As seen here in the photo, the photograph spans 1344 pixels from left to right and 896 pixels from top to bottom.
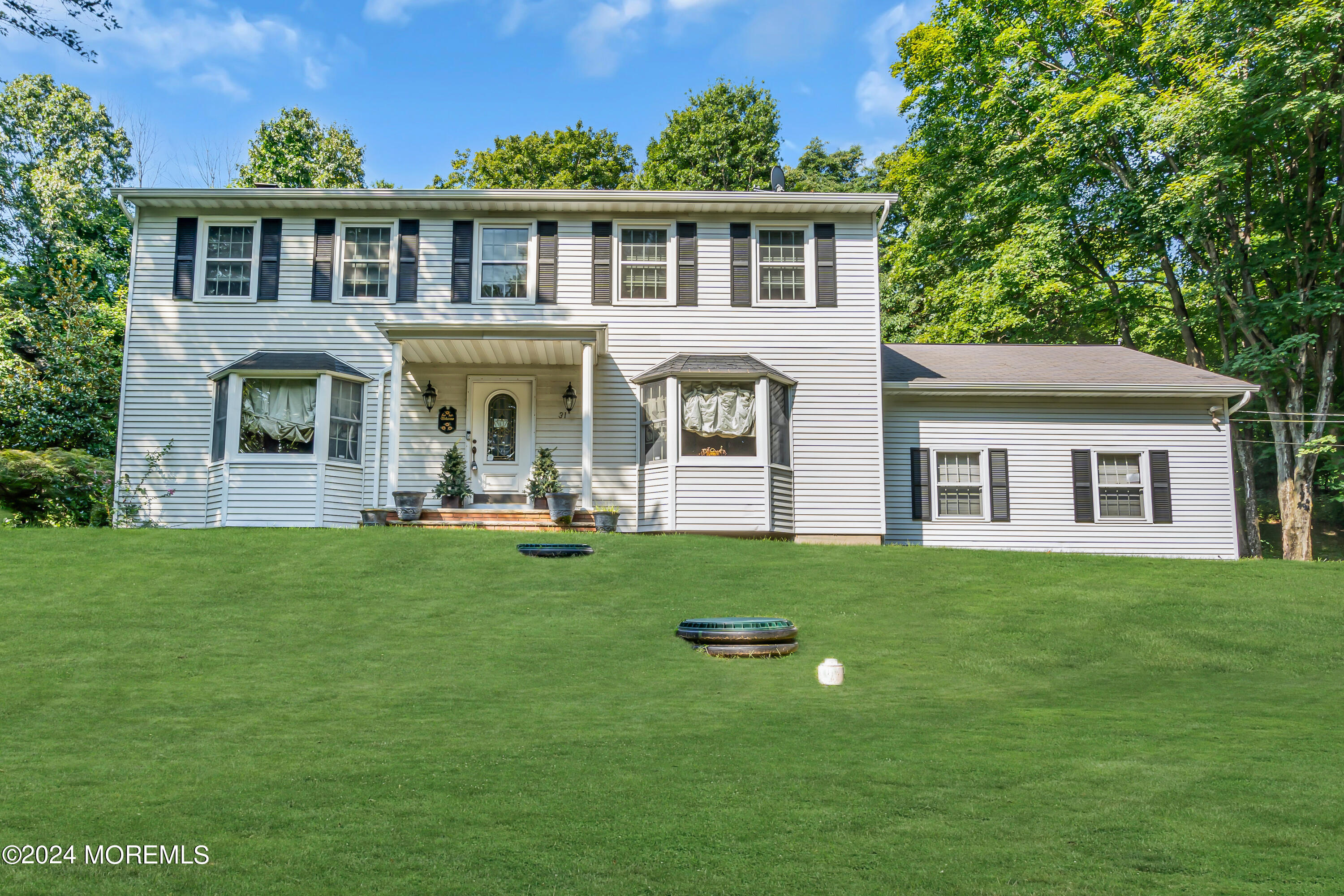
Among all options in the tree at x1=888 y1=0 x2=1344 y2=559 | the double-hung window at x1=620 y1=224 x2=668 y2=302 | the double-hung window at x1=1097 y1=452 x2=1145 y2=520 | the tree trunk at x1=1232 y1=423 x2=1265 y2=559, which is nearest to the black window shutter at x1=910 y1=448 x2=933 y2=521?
the double-hung window at x1=1097 y1=452 x2=1145 y2=520

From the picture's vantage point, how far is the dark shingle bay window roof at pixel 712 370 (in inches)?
591

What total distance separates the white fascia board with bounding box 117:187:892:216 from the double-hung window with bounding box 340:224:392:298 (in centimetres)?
42

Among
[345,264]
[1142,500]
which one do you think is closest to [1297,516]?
[1142,500]

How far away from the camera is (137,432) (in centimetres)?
1535

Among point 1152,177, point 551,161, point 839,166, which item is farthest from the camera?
point 839,166

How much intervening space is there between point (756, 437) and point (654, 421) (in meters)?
1.73

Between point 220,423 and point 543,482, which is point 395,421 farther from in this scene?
point 220,423

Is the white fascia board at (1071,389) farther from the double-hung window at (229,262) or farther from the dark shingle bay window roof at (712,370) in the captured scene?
the double-hung window at (229,262)

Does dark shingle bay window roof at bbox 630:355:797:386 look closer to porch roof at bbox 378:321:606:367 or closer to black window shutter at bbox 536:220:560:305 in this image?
porch roof at bbox 378:321:606:367

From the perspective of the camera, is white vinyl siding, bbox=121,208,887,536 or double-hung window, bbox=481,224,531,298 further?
double-hung window, bbox=481,224,531,298

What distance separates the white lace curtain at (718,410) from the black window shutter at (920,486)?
3.31 meters

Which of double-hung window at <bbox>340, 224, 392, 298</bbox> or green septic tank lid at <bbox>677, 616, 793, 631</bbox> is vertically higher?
double-hung window at <bbox>340, 224, 392, 298</bbox>

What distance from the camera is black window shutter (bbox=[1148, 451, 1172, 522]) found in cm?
1623

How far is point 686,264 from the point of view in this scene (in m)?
16.2
